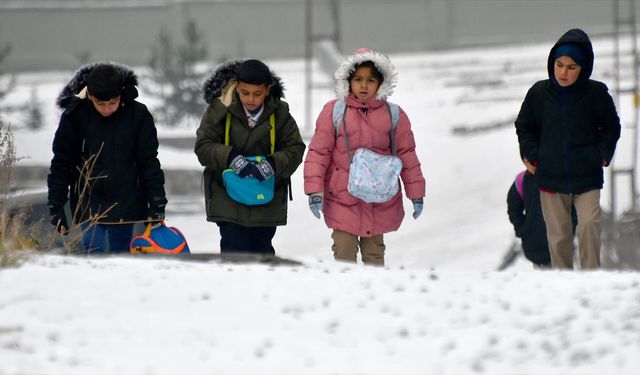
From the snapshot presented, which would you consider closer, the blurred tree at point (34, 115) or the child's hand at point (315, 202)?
the child's hand at point (315, 202)

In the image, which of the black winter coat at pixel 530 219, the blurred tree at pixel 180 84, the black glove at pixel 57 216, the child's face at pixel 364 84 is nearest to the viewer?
the black glove at pixel 57 216

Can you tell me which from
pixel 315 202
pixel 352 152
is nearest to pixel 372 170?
pixel 352 152

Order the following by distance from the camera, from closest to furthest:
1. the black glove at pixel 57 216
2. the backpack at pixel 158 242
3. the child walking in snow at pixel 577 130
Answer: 1. the backpack at pixel 158 242
2. the black glove at pixel 57 216
3. the child walking in snow at pixel 577 130

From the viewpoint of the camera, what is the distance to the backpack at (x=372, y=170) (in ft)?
26.8

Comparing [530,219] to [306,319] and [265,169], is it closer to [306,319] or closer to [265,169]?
[265,169]

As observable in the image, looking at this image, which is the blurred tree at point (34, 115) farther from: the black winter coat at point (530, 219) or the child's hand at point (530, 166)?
the child's hand at point (530, 166)

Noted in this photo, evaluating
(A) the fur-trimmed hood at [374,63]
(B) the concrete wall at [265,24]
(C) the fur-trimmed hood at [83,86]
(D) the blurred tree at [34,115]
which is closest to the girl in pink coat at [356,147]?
(A) the fur-trimmed hood at [374,63]

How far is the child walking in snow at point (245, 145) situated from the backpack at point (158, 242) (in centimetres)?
32

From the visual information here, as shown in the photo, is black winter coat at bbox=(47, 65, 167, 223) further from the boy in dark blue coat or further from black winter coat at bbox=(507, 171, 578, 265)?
black winter coat at bbox=(507, 171, 578, 265)

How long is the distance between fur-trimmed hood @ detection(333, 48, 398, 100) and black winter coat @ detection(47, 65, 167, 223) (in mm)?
1090

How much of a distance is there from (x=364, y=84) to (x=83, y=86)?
1545 millimetres

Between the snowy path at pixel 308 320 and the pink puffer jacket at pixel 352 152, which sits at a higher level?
the pink puffer jacket at pixel 352 152

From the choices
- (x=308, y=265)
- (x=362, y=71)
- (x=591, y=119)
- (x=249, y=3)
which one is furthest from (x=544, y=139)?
(x=249, y=3)

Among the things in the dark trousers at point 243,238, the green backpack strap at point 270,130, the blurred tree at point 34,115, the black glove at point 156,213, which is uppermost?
the blurred tree at point 34,115
